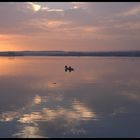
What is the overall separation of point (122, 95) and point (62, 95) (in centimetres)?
323

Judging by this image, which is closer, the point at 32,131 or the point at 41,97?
the point at 32,131

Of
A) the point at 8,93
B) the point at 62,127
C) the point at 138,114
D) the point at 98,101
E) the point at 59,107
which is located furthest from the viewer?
the point at 8,93

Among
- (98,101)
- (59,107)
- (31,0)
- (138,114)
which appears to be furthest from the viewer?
(98,101)

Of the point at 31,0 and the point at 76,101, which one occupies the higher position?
the point at 31,0

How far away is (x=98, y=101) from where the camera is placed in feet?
46.8

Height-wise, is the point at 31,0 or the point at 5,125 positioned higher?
the point at 31,0

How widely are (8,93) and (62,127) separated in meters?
8.93

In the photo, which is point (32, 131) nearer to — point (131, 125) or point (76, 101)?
point (131, 125)

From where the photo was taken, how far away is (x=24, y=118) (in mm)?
10703

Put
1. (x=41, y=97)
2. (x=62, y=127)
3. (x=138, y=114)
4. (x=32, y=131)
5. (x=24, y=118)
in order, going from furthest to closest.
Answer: (x=41, y=97)
(x=138, y=114)
(x=24, y=118)
(x=62, y=127)
(x=32, y=131)

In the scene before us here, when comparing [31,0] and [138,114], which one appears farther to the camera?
[138,114]

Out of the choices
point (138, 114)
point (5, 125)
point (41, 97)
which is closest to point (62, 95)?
point (41, 97)

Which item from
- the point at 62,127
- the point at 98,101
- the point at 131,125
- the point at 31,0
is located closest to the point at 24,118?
the point at 62,127

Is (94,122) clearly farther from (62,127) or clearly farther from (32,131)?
(32,131)
